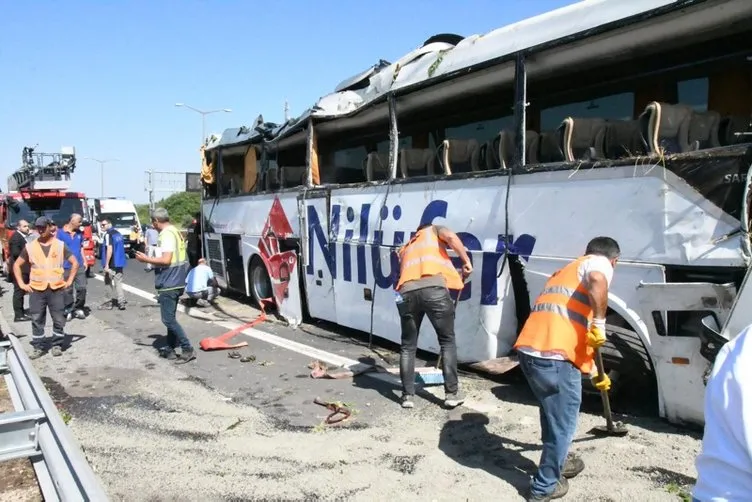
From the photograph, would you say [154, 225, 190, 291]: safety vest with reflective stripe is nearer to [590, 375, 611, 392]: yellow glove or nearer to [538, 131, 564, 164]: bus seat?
[538, 131, 564, 164]: bus seat

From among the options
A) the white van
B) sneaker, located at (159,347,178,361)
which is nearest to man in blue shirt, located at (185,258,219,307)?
sneaker, located at (159,347,178,361)

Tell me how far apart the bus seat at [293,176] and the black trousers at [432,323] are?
3.84 meters

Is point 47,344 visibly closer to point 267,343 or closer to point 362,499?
point 267,343

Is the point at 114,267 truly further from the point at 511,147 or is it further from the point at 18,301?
the point at 511,147

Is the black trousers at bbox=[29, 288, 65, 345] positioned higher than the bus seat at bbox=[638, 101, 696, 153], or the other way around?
the bus seat at bbox=[638, 101, 696, 153]

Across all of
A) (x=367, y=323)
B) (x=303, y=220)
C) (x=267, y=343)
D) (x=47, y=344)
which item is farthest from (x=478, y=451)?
(x=47, y=344)

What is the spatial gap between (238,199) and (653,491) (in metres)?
8.55

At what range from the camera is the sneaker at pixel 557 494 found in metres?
3.49

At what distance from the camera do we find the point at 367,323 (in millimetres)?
7609

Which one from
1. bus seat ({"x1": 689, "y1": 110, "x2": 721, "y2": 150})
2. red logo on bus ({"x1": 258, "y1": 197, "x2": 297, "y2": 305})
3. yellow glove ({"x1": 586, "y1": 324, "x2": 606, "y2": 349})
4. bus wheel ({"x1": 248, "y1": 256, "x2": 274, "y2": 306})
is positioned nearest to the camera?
yellow glove ({"x1": 586, "y1": 324, "x2": 606, "y2": 349})

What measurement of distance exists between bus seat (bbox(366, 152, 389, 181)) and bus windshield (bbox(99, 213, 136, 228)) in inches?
834

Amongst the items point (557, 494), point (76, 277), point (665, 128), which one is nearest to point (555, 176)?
point (665, 128)

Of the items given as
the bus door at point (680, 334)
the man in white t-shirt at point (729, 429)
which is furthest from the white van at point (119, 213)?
the man in white t-shirt at point (729, 429)

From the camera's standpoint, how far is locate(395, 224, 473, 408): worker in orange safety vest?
Answer: 17.3ft
